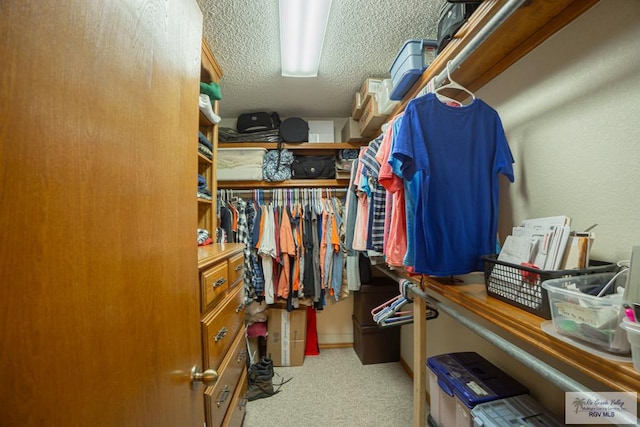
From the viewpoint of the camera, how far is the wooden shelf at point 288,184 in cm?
236

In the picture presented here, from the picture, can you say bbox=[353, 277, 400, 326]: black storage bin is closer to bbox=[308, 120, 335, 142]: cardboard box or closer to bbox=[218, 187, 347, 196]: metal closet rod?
bbox=[218, 187, 347, 196]: metal closet rod

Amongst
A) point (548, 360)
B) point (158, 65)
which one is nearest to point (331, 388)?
point (548, 360)

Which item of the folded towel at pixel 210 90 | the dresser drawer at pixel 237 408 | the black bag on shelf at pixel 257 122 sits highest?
the black bag on shelf at pixel 257 122

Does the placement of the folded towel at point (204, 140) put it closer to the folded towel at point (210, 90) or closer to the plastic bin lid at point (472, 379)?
the folded towel at point (210, 90)

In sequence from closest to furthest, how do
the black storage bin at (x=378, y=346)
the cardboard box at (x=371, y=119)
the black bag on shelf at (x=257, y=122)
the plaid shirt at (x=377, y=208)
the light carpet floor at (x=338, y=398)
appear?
the plaid shirt at (x=377, y=208) < the light carpet floor at (x=338, y=398) < the cardboard box at (x=371, y=119) < the black storage bin at (x=378, y=346) < the black bag on shelf at (x=257, y=122)

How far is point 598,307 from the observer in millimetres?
492

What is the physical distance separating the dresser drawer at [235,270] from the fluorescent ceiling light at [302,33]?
1.28 m

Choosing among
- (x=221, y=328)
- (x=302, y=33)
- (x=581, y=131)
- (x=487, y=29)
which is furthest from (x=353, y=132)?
(x=221, y=328)

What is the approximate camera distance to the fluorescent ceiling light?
4.14ft

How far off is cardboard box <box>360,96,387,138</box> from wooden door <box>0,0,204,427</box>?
59.1 inches

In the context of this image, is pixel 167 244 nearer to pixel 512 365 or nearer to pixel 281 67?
pixel 512 365

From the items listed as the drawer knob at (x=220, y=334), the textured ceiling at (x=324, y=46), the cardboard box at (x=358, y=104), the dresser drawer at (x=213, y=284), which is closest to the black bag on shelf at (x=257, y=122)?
the textured ceiling at (x=324, y=46)

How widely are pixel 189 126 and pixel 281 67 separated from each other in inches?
54.4

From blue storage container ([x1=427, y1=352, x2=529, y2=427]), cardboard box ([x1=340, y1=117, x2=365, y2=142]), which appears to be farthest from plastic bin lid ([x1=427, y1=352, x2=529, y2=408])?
cardboard box ([x1=340, y1=117, x2=365, y2=142])
